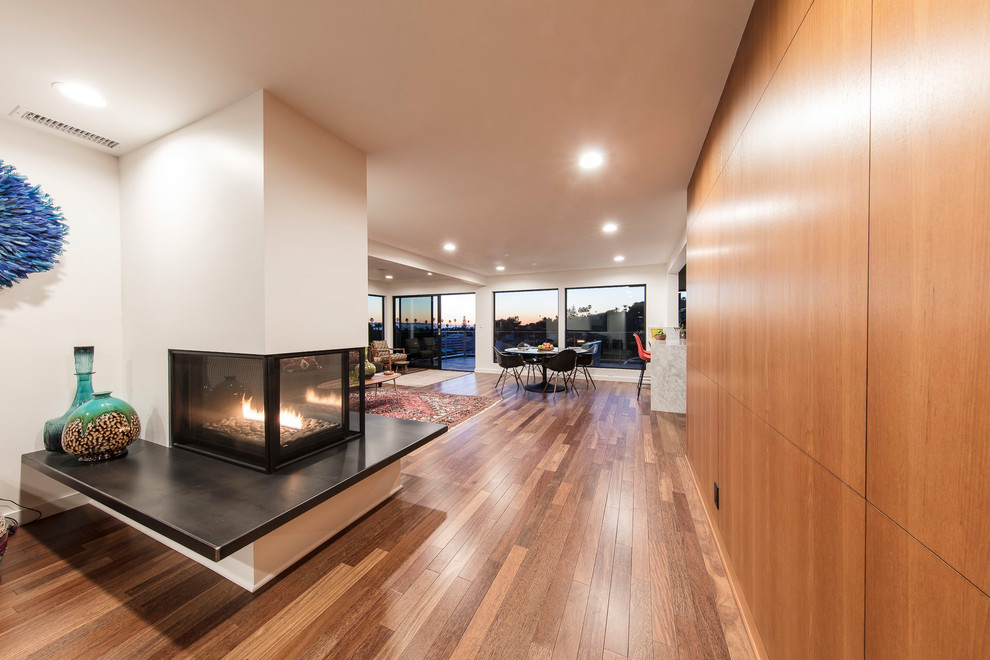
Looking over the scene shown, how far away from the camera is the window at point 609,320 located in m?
7.90

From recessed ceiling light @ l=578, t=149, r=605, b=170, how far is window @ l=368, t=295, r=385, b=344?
808 cm

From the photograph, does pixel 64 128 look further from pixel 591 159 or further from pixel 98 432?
pixel 591 159

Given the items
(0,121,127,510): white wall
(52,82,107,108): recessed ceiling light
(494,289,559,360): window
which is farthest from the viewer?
(494,289,559,360): window

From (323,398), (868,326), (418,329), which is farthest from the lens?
(418,329)

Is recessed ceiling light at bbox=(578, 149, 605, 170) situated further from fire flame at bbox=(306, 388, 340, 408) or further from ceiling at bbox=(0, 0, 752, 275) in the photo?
fire flame at bbox=(306, 388, 340, 408)

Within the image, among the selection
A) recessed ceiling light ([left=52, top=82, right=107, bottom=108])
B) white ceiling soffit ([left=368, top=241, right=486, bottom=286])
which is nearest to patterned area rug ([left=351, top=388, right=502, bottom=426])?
white ceiling soffit ([left=368, top=241, right=486, bottom=286])

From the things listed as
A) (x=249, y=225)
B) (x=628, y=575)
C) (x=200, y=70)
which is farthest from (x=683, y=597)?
(x=200, y=70)

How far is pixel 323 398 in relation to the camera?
7.49ft

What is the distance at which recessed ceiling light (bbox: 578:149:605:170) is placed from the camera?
2.63 m

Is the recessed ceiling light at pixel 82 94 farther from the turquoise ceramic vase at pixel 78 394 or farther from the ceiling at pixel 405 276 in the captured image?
the ceiling at pixel 405 276

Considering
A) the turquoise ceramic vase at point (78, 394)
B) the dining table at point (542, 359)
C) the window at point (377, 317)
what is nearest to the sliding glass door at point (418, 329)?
the window at point (377, 317)

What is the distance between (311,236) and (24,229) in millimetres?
1754

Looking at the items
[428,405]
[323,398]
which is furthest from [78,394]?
[428,405]

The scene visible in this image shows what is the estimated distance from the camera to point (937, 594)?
0.57 metres
